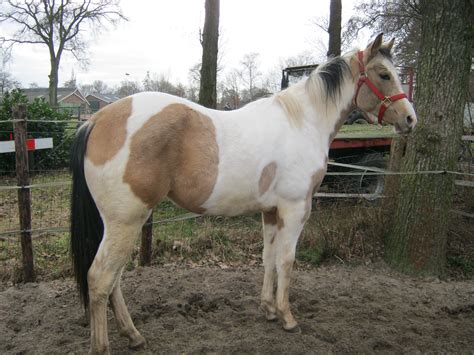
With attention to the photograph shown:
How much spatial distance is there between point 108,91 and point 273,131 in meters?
80.4

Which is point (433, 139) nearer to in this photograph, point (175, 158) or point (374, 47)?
point (374, 47)

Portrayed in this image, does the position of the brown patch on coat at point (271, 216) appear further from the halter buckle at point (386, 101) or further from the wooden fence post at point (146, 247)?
the wooden fence post at point (146, 247)

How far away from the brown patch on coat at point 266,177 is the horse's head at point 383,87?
1.04 m

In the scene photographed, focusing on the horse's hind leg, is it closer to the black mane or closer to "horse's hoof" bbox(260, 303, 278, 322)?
"horse's hoof" bbox(260, 303, 278, 322)

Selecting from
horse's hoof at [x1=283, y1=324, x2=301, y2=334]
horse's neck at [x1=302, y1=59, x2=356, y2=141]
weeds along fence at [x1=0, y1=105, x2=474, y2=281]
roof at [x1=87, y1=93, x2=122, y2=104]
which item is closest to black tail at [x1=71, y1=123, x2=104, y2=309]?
weeds along fence at [x1=0, y1=105, x2=474, y2=281]

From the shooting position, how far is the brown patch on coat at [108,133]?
7.98 feet

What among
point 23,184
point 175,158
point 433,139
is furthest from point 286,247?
point 23,184

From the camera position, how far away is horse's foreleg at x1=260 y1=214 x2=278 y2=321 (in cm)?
325

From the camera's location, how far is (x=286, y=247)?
9.78ft

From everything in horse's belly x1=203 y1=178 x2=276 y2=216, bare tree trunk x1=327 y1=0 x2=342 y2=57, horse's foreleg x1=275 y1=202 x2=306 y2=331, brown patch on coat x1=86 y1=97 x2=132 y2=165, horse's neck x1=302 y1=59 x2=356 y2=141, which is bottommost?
horse's foreleg x1=275 y1=202 x2=306 y2=331

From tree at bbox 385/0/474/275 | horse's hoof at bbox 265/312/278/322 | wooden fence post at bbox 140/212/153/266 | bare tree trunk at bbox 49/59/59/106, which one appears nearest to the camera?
horse's hoof at bbox 265/312/278/322

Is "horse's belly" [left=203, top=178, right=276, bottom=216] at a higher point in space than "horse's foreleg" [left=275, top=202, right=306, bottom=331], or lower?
higher

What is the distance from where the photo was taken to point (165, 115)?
253 centimetres

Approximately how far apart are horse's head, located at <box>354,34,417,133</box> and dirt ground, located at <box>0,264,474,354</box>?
165cm
